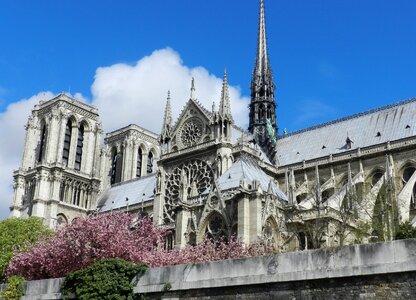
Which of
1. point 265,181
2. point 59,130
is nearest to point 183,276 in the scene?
point 265,181

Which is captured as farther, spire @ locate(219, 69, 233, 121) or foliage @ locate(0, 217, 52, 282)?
spire @ locate(219, 69, 233, 121)

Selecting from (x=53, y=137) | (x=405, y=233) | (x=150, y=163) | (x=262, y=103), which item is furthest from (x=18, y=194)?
(x=405, y=233)

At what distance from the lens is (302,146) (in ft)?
170

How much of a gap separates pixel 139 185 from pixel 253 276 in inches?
1943

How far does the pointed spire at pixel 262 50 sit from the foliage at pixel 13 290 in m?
40.2

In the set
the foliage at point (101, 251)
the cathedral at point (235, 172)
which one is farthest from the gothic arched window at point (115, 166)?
the foliage at point (101, 251)

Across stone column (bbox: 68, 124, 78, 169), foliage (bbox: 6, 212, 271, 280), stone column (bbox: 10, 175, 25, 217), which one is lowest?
foliage (bbox: 6, 212, 271, 280)

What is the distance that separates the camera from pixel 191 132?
48.6 meters

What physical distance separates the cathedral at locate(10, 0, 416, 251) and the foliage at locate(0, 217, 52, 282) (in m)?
9.31

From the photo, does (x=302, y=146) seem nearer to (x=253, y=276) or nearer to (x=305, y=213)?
(x=305, y=213)

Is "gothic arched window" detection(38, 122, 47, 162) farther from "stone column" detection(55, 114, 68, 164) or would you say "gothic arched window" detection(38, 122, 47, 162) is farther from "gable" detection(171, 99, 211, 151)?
"gable" detection(171, 99, 211, 151)

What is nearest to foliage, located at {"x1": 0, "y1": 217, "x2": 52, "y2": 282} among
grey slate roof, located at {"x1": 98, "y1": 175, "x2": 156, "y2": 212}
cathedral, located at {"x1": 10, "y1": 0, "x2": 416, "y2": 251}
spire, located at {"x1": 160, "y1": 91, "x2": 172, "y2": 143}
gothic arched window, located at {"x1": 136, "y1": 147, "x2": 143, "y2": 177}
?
cathedral, located at {"x1": 10, "y1": 0, "x2": 416, "y2": 251}

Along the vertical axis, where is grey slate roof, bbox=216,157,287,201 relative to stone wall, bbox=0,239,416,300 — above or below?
above

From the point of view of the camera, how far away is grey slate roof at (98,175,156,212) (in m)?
61.4
